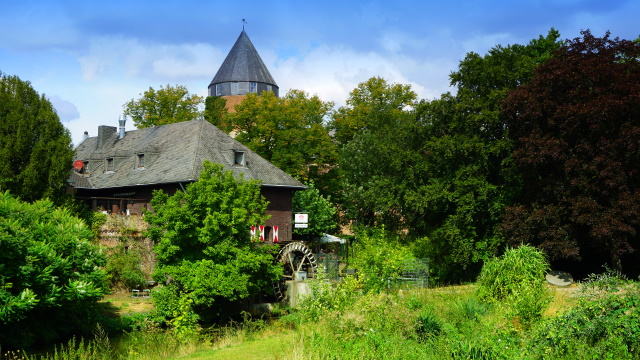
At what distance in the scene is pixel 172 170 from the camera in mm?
31812

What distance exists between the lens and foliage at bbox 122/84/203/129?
48.5m

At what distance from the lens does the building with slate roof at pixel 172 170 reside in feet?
105

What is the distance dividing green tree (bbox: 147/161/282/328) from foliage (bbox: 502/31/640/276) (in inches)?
420

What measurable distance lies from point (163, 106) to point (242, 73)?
27.9 m

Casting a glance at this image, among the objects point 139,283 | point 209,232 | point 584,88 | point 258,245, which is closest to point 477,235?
point 584,88

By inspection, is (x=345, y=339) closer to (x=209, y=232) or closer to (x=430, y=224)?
(x=209, y=232)

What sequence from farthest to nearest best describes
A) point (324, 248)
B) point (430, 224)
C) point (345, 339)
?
point (324, 248), point (430, 224), point (345, 339)

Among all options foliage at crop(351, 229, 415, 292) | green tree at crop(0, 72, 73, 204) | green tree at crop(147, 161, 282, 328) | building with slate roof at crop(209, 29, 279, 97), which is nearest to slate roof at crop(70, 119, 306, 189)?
foliage at crop(351, 229, 415, 292)

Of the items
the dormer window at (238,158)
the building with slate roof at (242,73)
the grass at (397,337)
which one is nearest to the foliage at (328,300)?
the grass at (397,337)

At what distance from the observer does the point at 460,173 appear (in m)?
27.3

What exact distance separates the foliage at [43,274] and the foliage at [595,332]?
36.8 feet

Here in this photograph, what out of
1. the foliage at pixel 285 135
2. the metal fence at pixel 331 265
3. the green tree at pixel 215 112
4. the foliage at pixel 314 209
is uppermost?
the green tree at pixel 215 112

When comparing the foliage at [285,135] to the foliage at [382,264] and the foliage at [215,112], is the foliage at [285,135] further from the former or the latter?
the foliage at [382,264]

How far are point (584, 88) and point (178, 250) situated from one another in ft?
54.6
